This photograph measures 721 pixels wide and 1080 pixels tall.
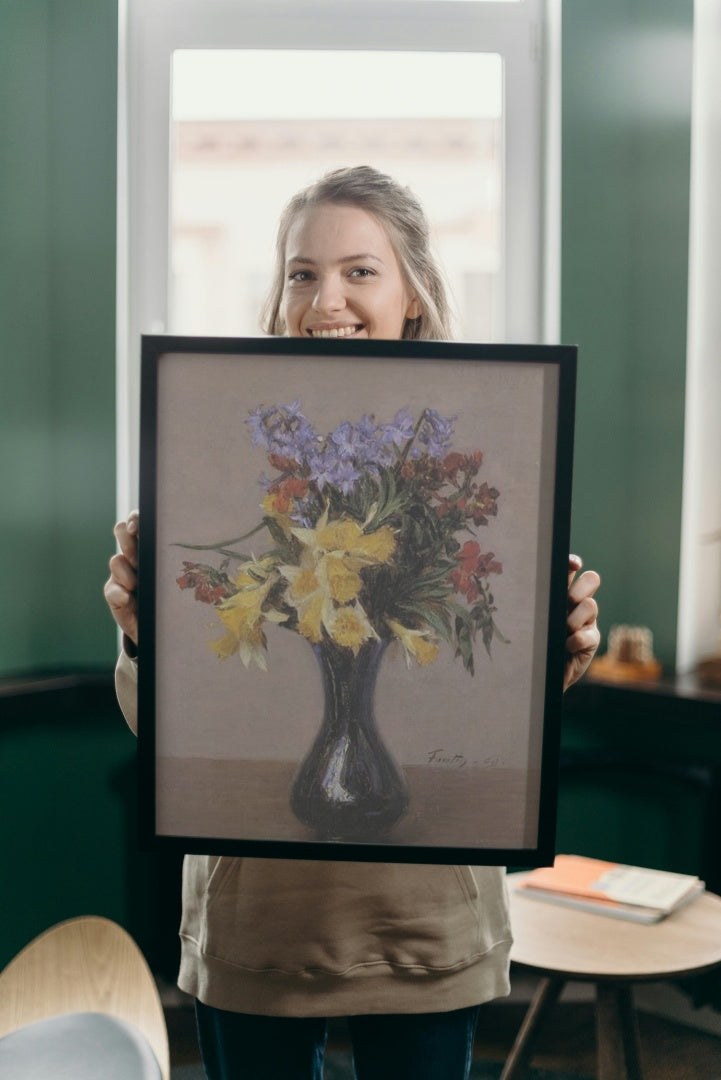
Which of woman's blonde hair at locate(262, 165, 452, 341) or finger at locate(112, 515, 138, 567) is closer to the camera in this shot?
finger at locate(112, 515, 138, 567)

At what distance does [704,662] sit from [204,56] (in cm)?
198

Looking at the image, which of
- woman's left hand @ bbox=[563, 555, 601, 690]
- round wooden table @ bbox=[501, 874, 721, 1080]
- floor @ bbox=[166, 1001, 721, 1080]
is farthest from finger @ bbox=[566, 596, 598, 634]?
floor @ bbox=[166, 1001, 721, 1080]

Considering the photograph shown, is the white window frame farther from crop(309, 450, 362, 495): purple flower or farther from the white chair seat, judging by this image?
the white chair seat

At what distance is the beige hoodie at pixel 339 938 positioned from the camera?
3.59 ft

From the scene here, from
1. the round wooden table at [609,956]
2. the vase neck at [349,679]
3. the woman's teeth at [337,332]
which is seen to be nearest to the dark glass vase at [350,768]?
the vase neck at [349,679]

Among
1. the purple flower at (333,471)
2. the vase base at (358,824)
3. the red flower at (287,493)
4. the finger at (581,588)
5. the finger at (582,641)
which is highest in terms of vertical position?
the purple flower at (333,471)

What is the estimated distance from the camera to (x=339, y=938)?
110 cm

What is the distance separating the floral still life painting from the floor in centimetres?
175

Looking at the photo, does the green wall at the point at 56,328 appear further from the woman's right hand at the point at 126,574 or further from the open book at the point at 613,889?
the woman's right hand at the point at 126,574

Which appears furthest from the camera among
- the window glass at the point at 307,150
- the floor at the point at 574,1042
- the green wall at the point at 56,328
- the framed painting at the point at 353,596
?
the window glass at the point at 307,150

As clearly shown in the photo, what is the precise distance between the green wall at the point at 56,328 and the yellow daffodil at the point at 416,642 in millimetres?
1744

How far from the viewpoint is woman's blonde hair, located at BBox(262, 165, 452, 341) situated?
1.23 m

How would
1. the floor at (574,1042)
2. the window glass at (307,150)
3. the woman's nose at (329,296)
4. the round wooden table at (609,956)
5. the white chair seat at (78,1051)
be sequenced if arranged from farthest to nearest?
the window glass at (307,150) → the floor at (574,1042) → the round wooden table at (609,956) → the woman's nose at (329,296) → the white chair seat at (78,1051)

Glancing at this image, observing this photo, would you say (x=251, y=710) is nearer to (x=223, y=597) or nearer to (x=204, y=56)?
(x=223, y=597)
